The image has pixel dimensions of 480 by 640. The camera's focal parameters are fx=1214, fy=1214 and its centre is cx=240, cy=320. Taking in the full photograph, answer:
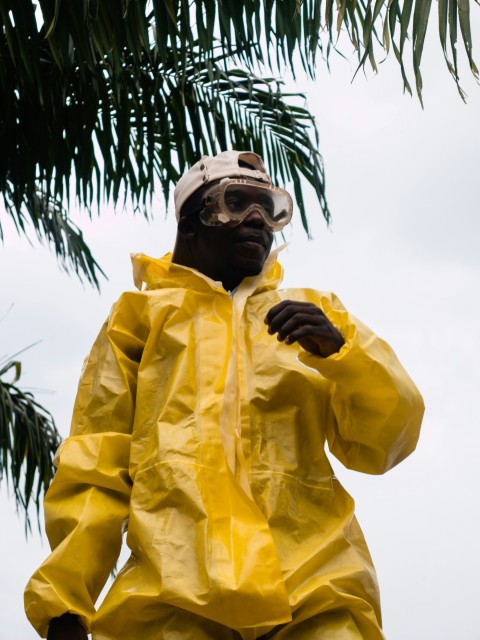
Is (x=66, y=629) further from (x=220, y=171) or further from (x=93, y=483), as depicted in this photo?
(x=220, y=171)

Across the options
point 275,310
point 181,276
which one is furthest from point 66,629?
point 181,276

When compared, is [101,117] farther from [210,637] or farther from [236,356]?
[210,637]

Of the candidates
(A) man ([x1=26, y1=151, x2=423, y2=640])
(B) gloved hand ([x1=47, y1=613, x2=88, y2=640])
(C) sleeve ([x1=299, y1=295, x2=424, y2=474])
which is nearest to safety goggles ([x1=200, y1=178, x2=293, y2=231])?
(A) man ([x1=26, y1=151, x2=423, y2=640])

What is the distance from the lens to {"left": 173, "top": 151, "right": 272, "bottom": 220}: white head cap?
3.40 meters

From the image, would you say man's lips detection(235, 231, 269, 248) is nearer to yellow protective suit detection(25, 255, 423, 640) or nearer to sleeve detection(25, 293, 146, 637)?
yellow protective suit detection(25, 255, 423, 640)

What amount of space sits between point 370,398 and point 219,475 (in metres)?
0.40

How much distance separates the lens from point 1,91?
471cm

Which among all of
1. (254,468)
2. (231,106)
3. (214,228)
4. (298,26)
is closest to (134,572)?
(254,468)

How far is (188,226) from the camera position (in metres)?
3.46

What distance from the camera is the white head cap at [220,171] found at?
3404 millimetres

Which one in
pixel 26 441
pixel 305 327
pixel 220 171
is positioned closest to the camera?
pixel 305 327

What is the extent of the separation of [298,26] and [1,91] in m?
1.21

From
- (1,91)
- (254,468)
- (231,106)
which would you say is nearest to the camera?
(254,468)

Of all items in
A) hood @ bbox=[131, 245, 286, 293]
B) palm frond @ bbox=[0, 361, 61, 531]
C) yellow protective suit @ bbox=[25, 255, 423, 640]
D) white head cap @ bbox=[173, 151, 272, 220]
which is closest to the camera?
yellow protective suit @ bbox=[25, 255, 423, 640]
